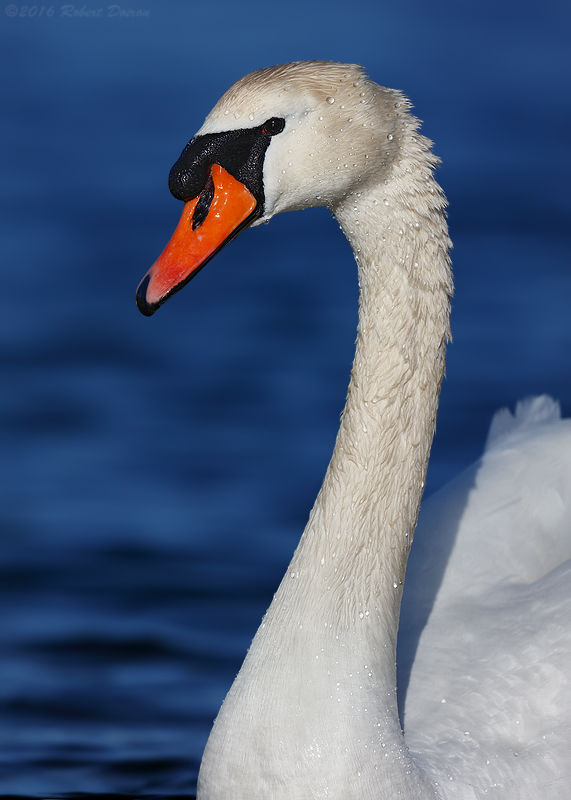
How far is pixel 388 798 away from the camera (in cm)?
302

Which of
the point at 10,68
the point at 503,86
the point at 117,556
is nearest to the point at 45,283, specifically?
the point at 117,556

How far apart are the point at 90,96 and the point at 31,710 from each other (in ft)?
20.2

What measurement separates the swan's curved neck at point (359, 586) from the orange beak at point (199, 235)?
10.9 inches

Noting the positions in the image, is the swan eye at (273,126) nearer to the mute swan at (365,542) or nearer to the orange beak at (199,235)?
the mute swan at (365,542)

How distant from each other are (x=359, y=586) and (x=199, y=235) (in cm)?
104

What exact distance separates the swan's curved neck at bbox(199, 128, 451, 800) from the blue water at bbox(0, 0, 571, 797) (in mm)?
1045

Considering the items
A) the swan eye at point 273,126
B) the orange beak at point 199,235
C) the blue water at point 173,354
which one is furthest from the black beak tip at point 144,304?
the blue water at point 173,354

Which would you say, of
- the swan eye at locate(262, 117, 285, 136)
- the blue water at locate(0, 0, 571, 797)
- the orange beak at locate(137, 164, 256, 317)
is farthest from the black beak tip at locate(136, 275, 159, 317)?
the blue water at locate(0, 0, 571, 797)

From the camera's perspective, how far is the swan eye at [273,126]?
2830mm

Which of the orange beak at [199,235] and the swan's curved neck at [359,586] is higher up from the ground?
the orange beak at [199,235]

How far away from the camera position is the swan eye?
283 centimetres

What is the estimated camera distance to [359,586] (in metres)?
3.16

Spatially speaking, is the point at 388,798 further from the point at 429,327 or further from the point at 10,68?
the point at 10,68

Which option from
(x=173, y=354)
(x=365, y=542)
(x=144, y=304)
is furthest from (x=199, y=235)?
(x=173, y=354)
